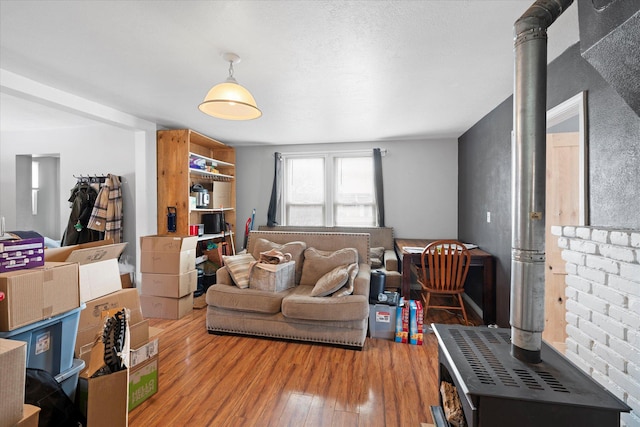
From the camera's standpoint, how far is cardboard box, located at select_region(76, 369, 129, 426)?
1.26m

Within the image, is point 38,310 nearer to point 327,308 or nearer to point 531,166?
point 327,308

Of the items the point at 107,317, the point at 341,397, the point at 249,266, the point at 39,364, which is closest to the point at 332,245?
the point at 249,266

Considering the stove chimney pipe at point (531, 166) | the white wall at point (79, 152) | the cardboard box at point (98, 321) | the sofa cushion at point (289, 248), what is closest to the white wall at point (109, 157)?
the white wall at point (79, 152)

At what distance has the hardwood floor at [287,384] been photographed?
5.66 feet

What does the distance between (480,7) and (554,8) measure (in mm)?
550

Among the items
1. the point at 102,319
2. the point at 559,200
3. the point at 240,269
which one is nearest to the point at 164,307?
the point at 240,269

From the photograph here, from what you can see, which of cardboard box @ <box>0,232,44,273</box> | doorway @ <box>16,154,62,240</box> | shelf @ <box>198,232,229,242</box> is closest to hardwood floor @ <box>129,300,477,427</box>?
→ cardboard box @ <box>0,232,44,273</box>

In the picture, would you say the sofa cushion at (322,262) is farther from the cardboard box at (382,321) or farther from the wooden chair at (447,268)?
the wooden chair at (447,268)

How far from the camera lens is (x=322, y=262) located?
10.3ft

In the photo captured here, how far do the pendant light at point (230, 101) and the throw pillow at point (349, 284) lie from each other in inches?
66.8

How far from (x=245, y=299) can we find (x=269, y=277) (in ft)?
0.99

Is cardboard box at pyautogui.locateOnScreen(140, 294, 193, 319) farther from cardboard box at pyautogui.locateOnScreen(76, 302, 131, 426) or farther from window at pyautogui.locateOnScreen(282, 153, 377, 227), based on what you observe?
window at pyautogui.locateOnScreen(282, 153, 377, 227)

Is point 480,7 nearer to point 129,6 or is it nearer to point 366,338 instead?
point 129,6

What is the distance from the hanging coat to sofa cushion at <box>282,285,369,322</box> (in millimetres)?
2999
